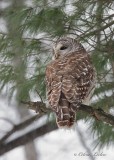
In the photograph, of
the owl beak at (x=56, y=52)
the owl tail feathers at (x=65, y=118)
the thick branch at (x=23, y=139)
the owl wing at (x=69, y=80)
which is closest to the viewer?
the owl tail feathers at (x=65, y=118)

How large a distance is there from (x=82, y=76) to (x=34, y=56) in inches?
27.1

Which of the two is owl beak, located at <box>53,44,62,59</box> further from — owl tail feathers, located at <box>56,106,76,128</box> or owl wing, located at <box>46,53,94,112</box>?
owl tail feathers, located at <box>56,106,76,128</box>

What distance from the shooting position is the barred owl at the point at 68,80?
524cm

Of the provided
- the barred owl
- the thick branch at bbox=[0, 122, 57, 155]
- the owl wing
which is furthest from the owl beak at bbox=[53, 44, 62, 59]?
the thick branch at bbox=[0, 122, 57, 155]

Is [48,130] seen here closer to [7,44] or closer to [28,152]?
[7,44]

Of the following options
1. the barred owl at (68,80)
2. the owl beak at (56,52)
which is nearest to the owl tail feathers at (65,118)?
the barred owl at (68,80)

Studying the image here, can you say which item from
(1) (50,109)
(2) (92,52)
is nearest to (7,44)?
(2) (92,52)

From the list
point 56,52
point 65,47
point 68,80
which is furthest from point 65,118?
point 65,47

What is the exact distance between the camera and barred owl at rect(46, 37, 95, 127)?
5238mm

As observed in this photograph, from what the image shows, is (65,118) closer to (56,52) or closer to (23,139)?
(56,52)

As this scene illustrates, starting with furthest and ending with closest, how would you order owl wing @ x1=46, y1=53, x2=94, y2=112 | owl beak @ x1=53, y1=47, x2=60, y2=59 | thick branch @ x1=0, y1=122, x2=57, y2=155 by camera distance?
thick branch @ x1=0, y1=122, x2=57, y2=155, owl beak @ x1=53, y1=47, x2=60, y2=59, owl wing @ x1=46, y1=53, x2=94, y2=112

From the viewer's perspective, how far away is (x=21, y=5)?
20.9ft

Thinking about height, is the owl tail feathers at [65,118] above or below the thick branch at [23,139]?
below

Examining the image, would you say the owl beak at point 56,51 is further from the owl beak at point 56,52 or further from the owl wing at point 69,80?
the owl wing at point 69,80
